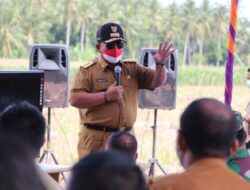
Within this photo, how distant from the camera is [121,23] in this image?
46.5 ft

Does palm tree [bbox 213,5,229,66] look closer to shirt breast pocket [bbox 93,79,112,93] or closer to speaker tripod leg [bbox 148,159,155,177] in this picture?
speaker tripod leg [bbox 148,159,155,177]

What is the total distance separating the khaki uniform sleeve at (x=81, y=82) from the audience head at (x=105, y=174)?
2.83m

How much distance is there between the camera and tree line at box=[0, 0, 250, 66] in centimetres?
1333

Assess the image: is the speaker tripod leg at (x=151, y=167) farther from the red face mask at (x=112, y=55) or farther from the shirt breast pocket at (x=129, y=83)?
the red face mask at (x=112, y=55)

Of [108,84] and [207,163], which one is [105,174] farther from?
[108,84]

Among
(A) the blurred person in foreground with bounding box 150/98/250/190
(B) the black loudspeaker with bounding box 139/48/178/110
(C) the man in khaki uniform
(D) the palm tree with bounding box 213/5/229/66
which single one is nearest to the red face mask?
(C) the man in khaki uniform

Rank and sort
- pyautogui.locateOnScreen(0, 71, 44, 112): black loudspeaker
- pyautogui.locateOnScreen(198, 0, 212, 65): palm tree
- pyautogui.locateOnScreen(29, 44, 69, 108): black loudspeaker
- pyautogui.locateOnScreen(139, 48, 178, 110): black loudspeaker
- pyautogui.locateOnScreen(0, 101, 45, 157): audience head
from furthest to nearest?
1. pyautogui.locateOnScreen(198, 0, 212, 65): palm tree
2. pyautogui.locateOnScreen(139, 48, 178, 110): black loudspeaker
3. pyautogui.locateOnScreen(29, 44, 69, 108): black loudspeaker
4. pyautogui.locateOnScreen(0, 71, 44, 112): black loudspeaker
5. pyautogui.locateOnScreen(0, 101, 45, 157): audience head

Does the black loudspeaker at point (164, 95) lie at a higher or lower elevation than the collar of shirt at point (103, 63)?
lower

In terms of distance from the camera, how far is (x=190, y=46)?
17578 mm

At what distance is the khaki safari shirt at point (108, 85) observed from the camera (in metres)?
4.22

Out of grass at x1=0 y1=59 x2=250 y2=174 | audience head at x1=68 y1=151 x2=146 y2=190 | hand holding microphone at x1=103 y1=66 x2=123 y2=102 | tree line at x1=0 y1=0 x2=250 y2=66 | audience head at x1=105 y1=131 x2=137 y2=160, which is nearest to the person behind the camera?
audience head at x1=68 y1=151 x2=146 y2=190

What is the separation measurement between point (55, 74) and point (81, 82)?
1269 millimetres

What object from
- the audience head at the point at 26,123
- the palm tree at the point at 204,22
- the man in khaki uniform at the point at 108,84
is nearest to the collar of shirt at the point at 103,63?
the man in khaki uniform at the point at 108,84

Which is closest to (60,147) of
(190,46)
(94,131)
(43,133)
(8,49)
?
(94,131)
